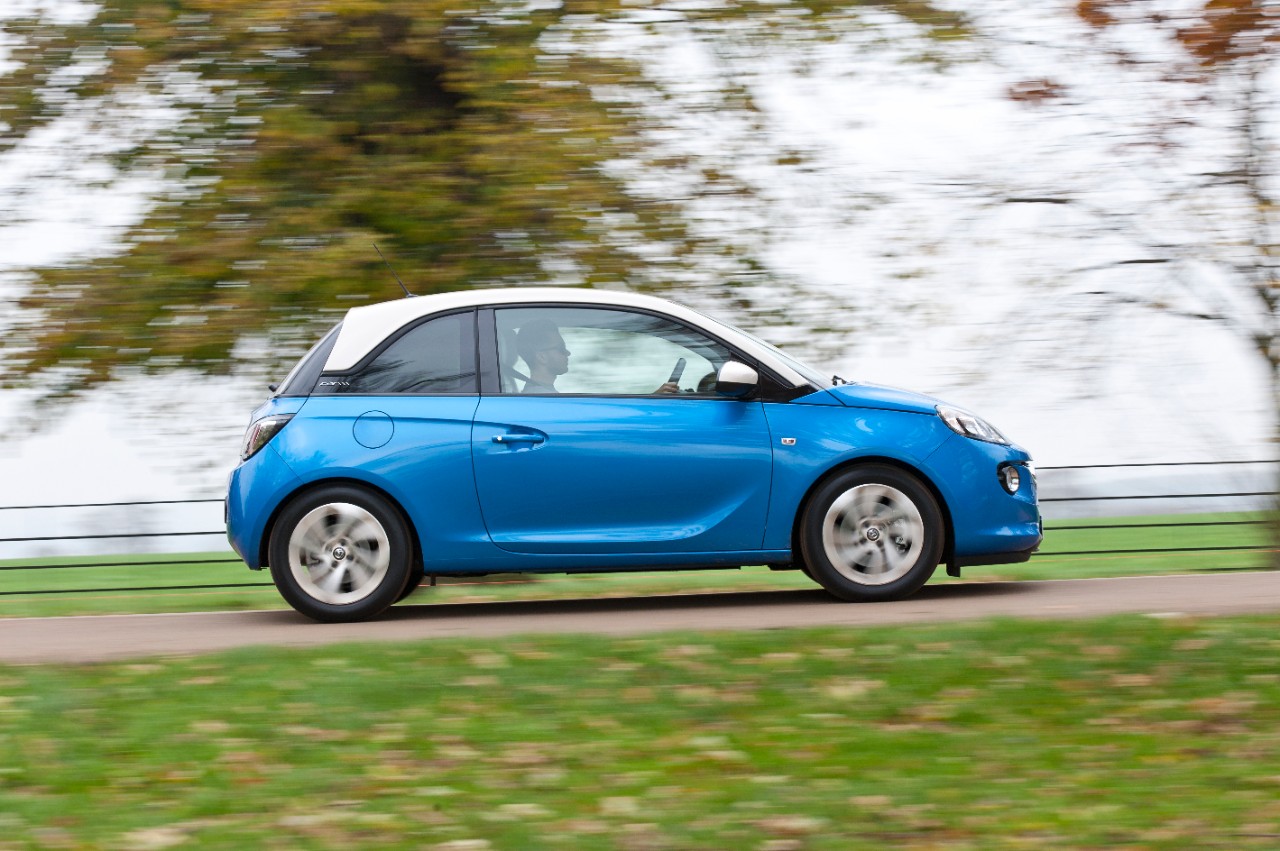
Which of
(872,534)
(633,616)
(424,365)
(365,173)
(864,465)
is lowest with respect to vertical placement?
(633,616)

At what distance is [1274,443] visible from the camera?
43.3 ft

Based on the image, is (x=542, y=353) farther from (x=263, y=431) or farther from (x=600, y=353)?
(x=263, y=431)

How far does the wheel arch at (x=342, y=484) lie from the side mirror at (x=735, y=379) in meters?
1.86

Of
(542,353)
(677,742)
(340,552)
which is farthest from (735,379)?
(677,742)

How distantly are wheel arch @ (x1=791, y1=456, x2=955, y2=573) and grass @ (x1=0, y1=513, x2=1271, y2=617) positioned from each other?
2568 millimetres

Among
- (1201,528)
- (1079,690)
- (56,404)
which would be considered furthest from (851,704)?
(1201,528)

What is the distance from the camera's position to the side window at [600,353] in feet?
29.1

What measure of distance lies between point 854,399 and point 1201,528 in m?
10.8

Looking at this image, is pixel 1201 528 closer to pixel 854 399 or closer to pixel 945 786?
pixel 854 399

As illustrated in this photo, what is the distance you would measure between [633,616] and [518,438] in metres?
1.24

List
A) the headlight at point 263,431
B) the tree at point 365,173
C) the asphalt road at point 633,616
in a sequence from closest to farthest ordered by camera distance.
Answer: the asphalt road at point 633,616
the headlight at point 263,431
the tree at point 365,173

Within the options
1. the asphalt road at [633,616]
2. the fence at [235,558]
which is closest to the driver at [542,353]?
the asphalt road at [633,616]

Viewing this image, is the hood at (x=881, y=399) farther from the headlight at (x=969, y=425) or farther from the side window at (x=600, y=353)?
the side window at (x=600, y=353)

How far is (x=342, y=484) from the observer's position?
8711 mm
